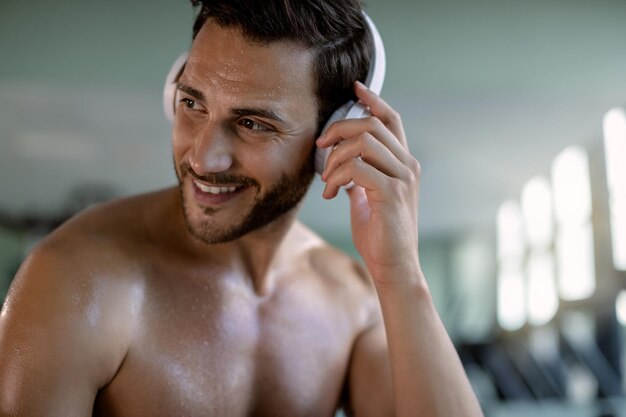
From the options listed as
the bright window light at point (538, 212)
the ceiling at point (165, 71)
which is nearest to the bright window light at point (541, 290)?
the bright window light at point (538, 212)

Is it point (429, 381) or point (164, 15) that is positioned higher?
point (164, 15)

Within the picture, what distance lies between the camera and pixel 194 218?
116cm

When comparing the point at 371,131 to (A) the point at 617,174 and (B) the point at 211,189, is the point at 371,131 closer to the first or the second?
(B) the point at 211,189

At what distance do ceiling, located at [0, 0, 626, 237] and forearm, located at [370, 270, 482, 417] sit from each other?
3.86m

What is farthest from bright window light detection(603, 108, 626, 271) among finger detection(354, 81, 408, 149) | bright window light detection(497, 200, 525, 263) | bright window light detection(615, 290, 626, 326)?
finger detection(354, 81, 408, 149)

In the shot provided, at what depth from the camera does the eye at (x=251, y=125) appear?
115 centimetres

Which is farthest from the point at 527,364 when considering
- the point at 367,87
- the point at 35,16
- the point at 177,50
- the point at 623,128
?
the point at 367,87

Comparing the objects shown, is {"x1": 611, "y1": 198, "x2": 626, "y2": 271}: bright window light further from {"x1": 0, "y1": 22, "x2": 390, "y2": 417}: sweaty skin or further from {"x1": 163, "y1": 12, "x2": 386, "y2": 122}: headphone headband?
{"x1": 163, "y1": 12, "x2": 386, "y2": 122}: headphone headband

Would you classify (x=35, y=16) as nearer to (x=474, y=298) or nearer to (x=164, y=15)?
(x=164, y=15)

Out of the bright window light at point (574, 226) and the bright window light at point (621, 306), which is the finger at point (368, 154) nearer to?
the bright window light at point (621, 306)

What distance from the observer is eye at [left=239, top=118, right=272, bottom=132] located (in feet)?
3.79

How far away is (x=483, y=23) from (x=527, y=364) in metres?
2.87

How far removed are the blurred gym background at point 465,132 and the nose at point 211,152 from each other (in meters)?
3.76

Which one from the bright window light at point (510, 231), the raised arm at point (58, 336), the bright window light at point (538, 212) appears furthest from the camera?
the bright window light at point (510, 231)
